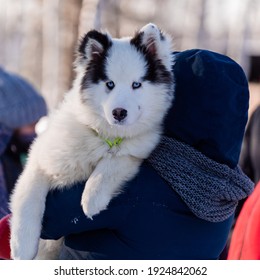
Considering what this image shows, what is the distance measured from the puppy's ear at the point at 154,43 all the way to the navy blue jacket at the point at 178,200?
21 cm

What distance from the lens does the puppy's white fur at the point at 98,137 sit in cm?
198

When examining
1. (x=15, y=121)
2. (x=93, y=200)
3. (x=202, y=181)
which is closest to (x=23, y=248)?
(x=93, y=200)

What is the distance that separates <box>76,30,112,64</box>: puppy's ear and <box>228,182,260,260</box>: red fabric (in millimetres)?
1017

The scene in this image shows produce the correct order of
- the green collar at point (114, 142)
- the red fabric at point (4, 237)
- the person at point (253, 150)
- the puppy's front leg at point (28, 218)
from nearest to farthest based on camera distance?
the puppy's front leg at point (28, 218)
the green collar at point (114, 142)
the red fabric at point (4, 237)
the person at point (253, 150)

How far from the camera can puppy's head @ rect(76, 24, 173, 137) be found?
2047 mm

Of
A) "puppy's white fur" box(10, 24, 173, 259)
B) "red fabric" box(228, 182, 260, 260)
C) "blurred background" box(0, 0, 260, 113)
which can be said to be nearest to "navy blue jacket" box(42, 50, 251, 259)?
"puppy's white fur" box(10, 24, 173, 259)

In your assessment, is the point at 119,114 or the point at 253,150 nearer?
the point at 119,114

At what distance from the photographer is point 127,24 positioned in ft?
27.9

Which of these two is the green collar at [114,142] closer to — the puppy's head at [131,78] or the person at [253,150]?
the puppy's head at [131,78]

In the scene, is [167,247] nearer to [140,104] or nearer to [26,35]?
[140,104]

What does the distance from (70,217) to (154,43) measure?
0.81 m

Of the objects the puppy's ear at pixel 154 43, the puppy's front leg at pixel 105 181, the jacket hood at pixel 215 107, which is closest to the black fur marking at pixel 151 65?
the puppy's ear at pixel 154 43

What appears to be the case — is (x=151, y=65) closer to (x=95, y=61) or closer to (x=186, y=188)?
(x=95, y=61)

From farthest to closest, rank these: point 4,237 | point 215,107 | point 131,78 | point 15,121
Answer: point 15,121, point 4,237, point 131,78, point 215,107
